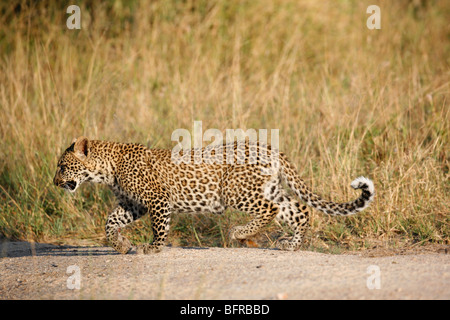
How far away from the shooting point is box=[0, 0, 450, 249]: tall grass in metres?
7.33

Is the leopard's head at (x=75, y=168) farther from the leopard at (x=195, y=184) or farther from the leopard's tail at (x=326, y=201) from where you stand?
the leopard's tail at (x=326, y=201)

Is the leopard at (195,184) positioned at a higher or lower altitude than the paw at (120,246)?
higher

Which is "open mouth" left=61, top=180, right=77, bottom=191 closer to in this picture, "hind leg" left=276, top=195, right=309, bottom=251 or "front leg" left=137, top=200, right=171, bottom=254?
"front leg" left=137, top=200, right=171, bottom=254

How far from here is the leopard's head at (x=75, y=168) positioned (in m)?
6.69

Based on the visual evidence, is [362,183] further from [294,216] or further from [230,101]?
[230,101]

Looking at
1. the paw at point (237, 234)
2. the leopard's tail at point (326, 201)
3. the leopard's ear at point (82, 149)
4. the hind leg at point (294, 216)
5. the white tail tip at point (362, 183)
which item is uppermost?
the leopard's ear at point (82, 149)

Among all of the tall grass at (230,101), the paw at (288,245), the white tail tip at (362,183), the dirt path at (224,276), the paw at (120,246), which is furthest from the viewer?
the tall grass at (230,101)

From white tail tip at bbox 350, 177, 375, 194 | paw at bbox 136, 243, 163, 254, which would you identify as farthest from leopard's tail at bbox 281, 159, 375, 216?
paw at bbox 136, 243, 163, 254

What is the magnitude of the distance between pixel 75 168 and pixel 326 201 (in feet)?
8.54

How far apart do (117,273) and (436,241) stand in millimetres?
3157

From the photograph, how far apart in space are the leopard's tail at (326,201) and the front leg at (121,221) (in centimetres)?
158

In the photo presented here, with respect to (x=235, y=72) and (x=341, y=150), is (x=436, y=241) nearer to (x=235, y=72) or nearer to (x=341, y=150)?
(x=341, y=150)

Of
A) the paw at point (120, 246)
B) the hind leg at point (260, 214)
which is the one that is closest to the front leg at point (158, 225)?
the paw at point (120, 246)
